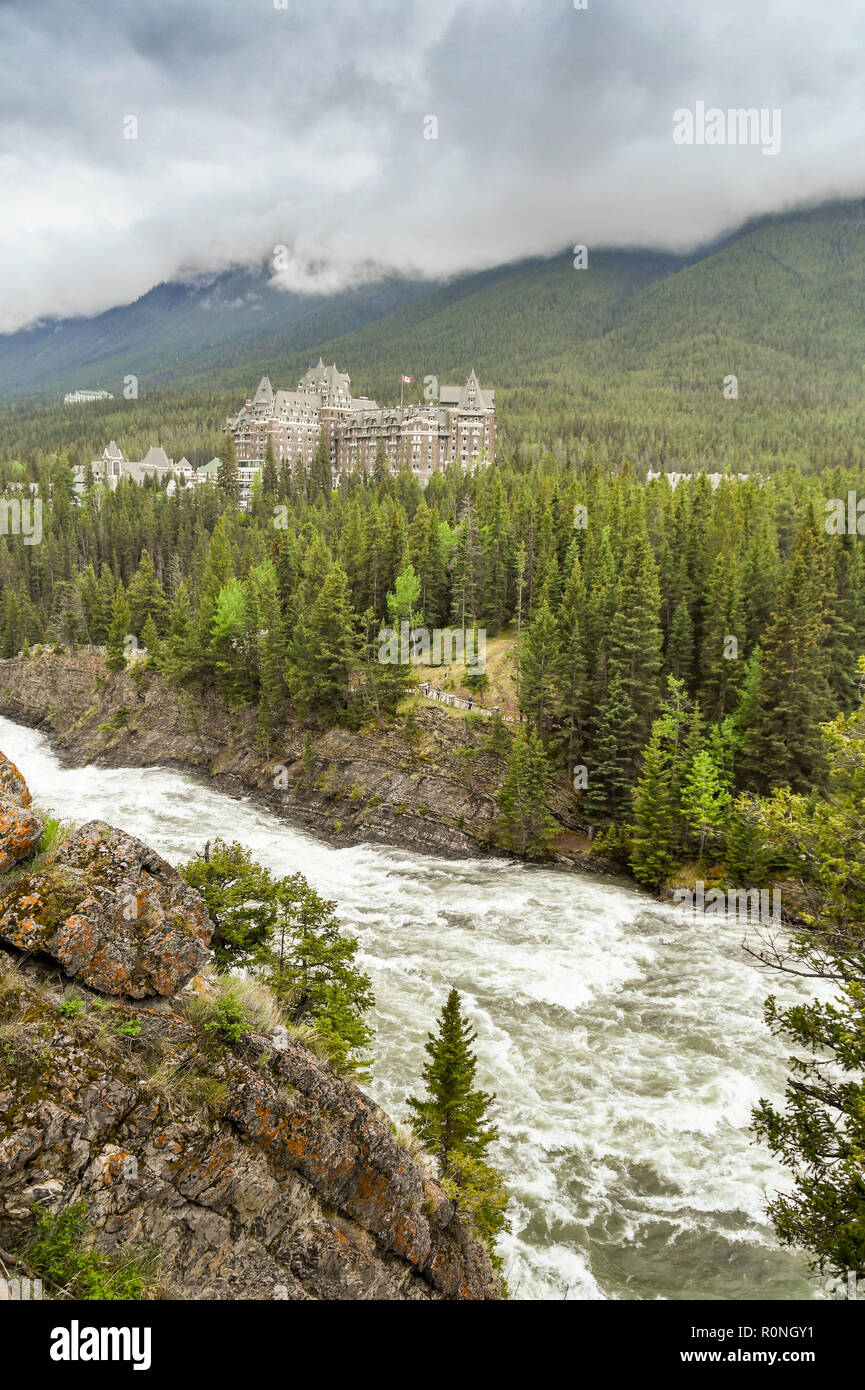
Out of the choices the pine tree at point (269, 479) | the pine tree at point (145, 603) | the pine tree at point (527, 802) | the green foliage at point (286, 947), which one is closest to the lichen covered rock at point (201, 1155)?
the green foliage at point (286, 947)

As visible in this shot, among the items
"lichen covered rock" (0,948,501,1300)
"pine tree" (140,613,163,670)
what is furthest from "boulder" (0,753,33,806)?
"pine tree" (140,613,163,670)

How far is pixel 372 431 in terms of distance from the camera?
18038 centimetres

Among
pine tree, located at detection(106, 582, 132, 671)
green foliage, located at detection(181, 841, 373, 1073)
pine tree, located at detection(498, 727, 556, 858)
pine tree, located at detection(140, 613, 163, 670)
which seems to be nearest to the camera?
green foliage, located at detection(181, 841, 373, 1073)

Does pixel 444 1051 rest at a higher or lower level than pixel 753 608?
lower

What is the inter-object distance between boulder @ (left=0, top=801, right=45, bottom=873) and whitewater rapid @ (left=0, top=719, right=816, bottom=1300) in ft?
53.9

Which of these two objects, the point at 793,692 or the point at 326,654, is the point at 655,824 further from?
the point at 326,654

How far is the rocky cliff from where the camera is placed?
848 cm

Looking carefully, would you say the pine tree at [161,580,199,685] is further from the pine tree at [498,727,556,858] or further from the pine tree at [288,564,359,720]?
the pine tree at [498,727,556,858]

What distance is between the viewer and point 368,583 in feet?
264

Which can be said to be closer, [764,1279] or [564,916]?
[764,1279]

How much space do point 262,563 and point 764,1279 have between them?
81.0 meters
